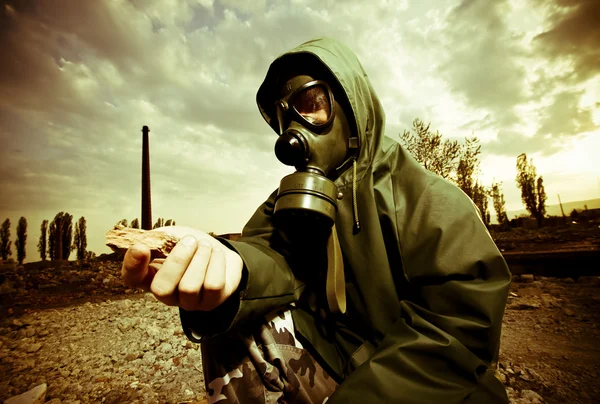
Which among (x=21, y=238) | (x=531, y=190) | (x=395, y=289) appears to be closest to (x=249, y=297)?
(x=395, y=289)

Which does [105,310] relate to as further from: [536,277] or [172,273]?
[536,277]

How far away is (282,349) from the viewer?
1.46 meters

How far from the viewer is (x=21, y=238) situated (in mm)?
33500

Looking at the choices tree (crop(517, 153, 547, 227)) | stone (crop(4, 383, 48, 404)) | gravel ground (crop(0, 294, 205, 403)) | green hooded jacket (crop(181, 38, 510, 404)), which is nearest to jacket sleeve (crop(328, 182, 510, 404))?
green hooded jacket (crop(181, 38, 510, 404))

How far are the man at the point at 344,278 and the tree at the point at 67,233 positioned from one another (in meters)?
41.7

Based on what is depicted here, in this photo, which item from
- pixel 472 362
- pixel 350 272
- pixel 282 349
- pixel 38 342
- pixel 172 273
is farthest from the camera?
pixel 38 342

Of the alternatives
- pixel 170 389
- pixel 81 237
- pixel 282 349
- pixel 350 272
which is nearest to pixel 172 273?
pixel 282 349

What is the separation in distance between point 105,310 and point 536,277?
971 centimetres

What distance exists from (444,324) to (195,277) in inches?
42.8

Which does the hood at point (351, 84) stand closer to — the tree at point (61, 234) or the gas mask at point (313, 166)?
the gas mask at point (313, 166)

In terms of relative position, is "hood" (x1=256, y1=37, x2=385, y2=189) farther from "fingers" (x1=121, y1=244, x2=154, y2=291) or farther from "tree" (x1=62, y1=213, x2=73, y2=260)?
"tree" (x1=62, y1=213, x2=73, y2=260)

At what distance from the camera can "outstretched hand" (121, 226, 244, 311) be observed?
32.2 inches

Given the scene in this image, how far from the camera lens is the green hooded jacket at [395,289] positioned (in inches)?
42.4

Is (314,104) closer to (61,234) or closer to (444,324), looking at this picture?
(444,324)
